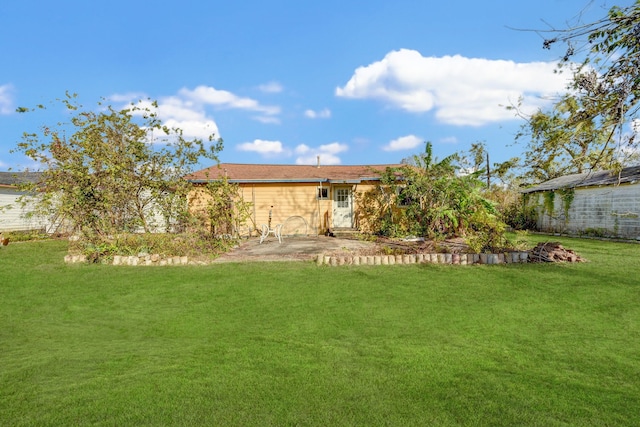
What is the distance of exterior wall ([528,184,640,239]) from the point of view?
15820 millimetres

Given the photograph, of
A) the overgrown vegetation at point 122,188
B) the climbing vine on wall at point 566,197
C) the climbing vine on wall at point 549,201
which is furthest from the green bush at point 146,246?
the climbing vine on wall at point 549,201

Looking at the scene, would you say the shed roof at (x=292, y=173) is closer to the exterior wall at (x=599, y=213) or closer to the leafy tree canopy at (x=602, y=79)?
the exterior wall at (x=599, y=213)

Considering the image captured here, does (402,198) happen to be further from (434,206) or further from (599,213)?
(599,213)

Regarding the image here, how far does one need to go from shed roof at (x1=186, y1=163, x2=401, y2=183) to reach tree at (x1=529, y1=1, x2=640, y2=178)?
11739mm

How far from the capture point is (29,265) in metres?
10.0

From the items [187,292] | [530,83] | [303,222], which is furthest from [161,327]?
[303,222]

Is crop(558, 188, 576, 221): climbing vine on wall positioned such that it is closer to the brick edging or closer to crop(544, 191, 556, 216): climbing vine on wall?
crop(544, 191, 556, 216): climbing vine on wall

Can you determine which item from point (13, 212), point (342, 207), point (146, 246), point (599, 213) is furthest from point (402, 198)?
point (13, 212)

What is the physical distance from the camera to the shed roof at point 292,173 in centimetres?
1758

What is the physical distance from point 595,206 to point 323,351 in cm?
1889

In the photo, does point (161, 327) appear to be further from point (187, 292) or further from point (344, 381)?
point (344, 381)

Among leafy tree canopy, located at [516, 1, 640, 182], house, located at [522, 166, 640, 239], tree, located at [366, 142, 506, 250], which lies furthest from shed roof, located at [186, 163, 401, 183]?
leafy tree canopy, located at [516, 1, 640, 182]

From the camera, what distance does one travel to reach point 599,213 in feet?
57.2

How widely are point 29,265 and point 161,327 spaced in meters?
7.41
